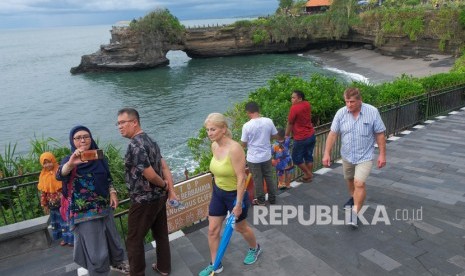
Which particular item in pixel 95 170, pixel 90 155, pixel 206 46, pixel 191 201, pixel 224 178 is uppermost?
pixel 90 155

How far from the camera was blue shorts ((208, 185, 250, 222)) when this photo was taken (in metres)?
3.52

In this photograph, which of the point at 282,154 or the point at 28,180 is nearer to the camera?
the point at 282,154

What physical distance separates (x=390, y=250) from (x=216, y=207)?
2.13 m

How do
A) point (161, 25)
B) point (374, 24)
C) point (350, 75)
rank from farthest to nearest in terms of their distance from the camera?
point (161, 25) < point (374, 24) < point (350, 75)

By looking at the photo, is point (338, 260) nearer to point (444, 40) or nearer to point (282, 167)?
point (282, 167)

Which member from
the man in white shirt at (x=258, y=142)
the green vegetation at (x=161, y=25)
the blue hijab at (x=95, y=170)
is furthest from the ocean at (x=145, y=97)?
the blue hijab at (x=95, y=170)

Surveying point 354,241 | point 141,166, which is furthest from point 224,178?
point 354,241

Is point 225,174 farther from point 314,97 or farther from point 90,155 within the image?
point 314,97

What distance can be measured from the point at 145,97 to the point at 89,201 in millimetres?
35373

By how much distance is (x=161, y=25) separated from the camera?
56500 mm

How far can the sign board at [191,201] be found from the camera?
15.3 ft

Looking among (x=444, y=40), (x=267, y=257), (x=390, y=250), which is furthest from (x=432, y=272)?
(x=444, y=40)

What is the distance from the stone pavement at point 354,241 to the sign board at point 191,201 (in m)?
0.22

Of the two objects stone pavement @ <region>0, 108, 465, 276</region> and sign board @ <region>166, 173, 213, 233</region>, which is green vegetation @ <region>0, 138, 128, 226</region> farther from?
sign board @ <region>166, 173, 213, 233</region>
